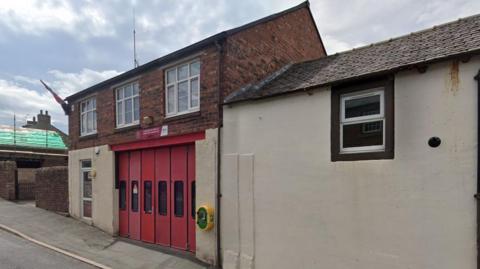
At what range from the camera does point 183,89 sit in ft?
28.9

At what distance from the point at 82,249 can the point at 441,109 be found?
9355 millimetres

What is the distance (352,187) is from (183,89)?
17.2 ft

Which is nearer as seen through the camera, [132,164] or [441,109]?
[441,109]

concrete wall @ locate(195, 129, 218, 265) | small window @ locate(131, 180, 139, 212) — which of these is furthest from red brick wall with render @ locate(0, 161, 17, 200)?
concrete wall @ locate(195, 129, 218, 265)

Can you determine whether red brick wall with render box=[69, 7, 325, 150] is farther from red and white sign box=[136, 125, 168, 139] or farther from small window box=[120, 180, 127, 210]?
small window box=[120, 180, 127, 210]

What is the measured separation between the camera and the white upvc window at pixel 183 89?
8438mm

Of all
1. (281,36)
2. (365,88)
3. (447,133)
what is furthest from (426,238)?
(281,36)

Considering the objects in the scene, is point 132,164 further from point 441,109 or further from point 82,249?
point 441,109

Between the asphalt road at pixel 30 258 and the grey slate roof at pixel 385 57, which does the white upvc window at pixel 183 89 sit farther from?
the asphalt road at pixel 30 258

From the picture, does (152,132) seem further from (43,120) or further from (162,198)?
(43,120)

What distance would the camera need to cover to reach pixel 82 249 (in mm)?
9156

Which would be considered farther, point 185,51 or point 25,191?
point 25,191

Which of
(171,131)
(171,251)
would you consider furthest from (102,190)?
(171,131)

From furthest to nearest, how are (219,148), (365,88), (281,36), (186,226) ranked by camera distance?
(281,36) → (186,226) → (219,148) → (365,88)
